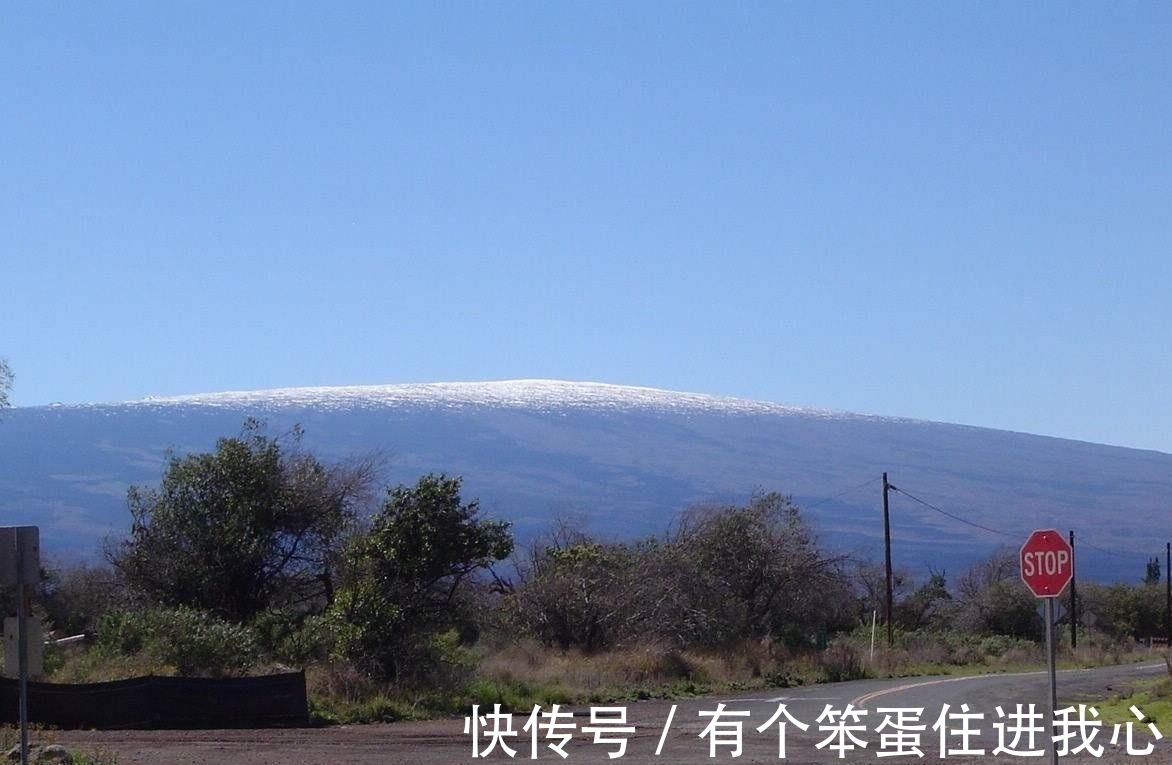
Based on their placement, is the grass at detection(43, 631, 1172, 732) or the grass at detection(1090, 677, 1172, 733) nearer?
the grass at detection(1090, 677, 1172, 733)

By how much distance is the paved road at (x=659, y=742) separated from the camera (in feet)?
66.8

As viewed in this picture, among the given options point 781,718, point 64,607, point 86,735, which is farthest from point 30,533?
point 64,607

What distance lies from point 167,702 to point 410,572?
738 cm

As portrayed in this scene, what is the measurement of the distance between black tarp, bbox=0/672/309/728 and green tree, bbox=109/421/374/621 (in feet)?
29.0

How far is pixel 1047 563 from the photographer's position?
53.3 feet

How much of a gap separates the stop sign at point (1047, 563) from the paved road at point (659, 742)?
4.13 m

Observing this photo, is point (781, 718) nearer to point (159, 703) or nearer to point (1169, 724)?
point (1169, 724)

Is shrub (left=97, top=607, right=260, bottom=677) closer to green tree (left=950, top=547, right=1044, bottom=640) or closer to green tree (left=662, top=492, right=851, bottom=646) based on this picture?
green tree (left=662, top=492, right=851, bottom=646)

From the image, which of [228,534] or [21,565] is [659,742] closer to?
[21,565]

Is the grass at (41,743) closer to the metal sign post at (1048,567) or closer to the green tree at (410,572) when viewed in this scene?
the green tree at (410,572)

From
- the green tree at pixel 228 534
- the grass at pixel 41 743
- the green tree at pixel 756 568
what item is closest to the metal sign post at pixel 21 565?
the grass at pixel 41 743

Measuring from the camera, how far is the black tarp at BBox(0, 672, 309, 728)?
24047 mm

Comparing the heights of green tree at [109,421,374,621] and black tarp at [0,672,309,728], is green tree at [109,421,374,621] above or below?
above

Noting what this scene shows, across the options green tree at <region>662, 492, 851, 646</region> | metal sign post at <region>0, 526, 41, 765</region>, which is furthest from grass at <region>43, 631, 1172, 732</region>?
metal sign post at <region>0, 526, 41, 765</region>
